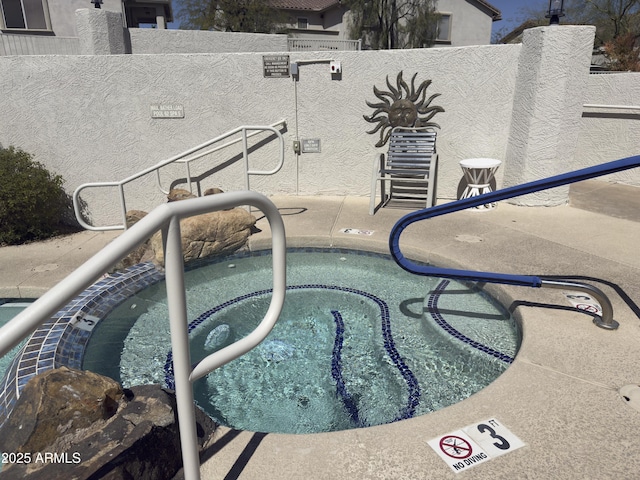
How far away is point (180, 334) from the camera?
1368mm

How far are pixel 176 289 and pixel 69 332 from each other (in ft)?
8.40

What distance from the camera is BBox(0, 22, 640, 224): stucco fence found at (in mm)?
6016

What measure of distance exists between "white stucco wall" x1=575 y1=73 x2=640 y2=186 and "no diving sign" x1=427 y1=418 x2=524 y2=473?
6822 millimetres

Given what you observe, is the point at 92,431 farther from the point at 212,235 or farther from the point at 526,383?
the point at 212,235

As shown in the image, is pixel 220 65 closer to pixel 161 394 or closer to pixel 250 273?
pixel 250 273

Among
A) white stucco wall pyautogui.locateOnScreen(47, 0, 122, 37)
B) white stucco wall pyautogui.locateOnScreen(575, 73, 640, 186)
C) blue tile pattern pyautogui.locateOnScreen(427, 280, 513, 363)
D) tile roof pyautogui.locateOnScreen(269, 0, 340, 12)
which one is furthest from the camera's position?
tile roof pyautogui.locateOnScreen(269, 0, 340, 12)

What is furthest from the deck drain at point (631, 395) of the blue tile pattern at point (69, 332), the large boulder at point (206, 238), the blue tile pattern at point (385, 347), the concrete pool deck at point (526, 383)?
the large boulder at point (206, 238)

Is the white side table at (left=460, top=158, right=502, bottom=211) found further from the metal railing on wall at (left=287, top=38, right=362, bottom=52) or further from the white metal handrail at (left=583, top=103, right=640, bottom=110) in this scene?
the metal railing on wall at (left=287, top=38, right=362, bottom=52)

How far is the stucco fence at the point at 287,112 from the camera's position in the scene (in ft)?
19.7

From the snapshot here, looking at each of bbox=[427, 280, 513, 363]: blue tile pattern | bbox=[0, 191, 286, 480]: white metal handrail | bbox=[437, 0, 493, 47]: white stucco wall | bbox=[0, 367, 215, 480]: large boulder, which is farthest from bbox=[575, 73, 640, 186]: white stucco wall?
bbox=[437, 0, 493, 47]: white stucco wall

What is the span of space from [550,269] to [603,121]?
15.9 ft

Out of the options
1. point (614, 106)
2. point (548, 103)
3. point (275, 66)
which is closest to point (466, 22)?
point (614, 106)

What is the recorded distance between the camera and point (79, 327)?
346 centimetres

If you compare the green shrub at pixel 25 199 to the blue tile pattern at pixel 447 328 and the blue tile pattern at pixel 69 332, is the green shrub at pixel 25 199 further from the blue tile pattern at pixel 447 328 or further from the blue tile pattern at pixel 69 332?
the blue tile pattern at pixel 447 328
